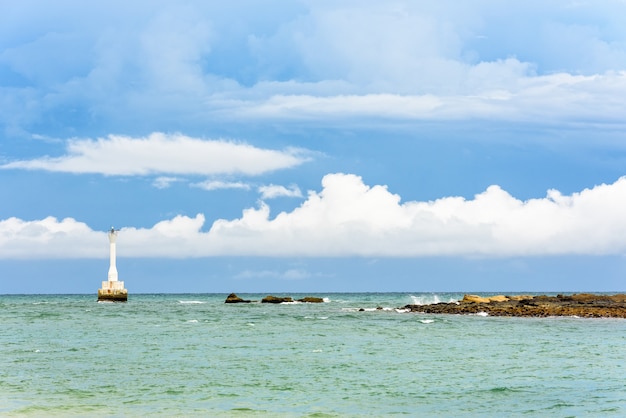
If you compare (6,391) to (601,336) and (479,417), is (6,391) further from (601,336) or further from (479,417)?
(601,336)

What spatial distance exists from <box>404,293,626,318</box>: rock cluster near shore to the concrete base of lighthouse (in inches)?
1710

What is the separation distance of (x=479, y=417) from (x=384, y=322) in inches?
1658

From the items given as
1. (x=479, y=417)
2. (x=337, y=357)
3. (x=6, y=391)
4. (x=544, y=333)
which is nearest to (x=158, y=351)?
(x=337, y=357)

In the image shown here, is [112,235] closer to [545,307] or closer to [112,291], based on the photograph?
[112,291]

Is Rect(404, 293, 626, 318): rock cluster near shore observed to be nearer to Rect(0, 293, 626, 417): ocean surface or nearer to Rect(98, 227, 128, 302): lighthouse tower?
Rect(0, 293, 626, 417): ocean surface

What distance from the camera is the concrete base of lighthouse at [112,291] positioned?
110 m

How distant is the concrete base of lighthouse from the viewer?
109512 mm

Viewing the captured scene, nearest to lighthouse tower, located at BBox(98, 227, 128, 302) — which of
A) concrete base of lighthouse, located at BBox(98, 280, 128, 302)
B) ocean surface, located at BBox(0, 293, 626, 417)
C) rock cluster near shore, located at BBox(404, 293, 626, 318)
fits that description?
concrete base of lighthouse, located at BBox(98, 280, 128, 302)

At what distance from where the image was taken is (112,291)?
110 metres

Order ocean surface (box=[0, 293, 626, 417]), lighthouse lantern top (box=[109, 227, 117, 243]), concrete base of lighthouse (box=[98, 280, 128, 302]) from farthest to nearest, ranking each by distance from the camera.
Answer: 1. concrete base of lighthouse (box=[98, 280, 128, 302])
2. lighthouse lantern top (box=[109, 227, 117, 243])
3. ocean surface (box=[0, 293, 626, 417])

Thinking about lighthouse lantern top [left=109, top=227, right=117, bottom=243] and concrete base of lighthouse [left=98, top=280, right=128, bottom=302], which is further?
concrete base of lighthouse [left=98, top=280, right=128, bottom=302]

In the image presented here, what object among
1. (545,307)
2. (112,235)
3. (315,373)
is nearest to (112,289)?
(112,235)

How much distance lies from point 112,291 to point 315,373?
3319 inches

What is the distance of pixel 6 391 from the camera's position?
86.1 ft
